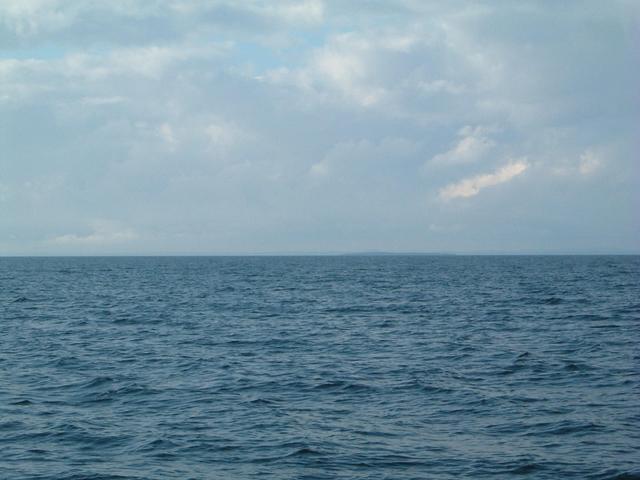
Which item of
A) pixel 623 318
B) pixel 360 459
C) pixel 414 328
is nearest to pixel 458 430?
pixel 360 459

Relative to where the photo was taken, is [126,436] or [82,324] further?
[82,324]

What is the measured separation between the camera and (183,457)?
54.7ft

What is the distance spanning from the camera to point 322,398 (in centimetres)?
2250

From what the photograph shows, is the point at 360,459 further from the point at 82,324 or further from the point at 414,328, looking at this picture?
the point at 82,324

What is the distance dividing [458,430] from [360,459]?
11.6ft

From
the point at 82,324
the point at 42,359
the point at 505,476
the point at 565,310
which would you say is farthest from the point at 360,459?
the point at 565,310

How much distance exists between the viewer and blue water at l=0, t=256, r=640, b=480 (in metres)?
16.3

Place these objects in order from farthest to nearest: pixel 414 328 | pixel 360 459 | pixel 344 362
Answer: pixel 414 328 < pixel 344 362 < pixel 360 459

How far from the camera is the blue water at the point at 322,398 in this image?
16.3 metres

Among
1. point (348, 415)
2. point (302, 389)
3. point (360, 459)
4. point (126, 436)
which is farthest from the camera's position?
point (302, 389)

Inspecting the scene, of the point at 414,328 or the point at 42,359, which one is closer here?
the point at 42,359

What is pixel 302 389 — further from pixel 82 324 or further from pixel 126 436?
pixel 82 324

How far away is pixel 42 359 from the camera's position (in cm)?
2970

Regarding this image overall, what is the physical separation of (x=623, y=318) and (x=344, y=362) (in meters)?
22.5
